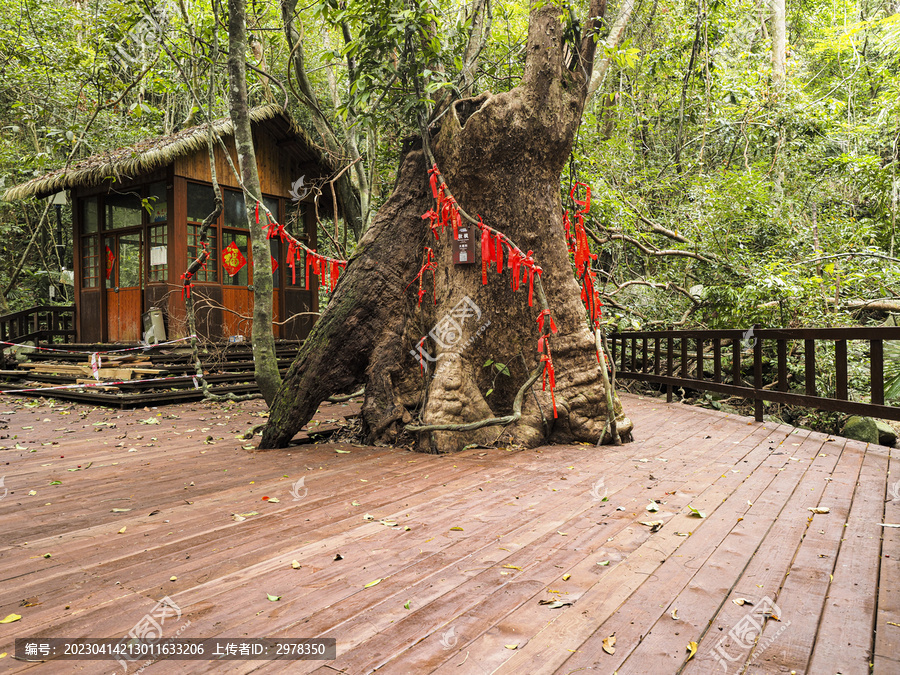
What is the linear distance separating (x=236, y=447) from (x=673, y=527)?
153 inches

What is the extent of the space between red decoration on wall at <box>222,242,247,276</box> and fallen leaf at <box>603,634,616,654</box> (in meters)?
10.2

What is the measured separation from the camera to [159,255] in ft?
33.8

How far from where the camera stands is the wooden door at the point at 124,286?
10.6m

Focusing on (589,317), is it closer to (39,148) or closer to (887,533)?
(887,533)

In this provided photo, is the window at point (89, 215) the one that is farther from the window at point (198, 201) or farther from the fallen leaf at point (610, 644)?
the fallen leaf at point (610, 644)

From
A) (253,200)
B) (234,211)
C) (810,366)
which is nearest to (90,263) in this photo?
(234,211)

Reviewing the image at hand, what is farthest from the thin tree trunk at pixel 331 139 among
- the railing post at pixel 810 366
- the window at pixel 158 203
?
the railing post at pixel 810 366

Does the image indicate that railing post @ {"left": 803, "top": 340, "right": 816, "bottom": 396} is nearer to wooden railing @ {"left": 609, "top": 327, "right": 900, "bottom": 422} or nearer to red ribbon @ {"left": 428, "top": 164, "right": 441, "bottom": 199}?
wooden railing @ {"left": 609, "top": 327, "right": 900, "bottom": 422}

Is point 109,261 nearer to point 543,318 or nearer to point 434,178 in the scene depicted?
point 434,178

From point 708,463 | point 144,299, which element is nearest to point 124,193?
point 144,299

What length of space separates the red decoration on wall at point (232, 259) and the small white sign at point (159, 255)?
0.98m

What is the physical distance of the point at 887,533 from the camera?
2703mm

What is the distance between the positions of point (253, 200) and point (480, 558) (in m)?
4.48

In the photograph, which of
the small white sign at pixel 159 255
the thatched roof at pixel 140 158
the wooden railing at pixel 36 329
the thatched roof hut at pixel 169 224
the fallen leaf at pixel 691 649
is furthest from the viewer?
the wooden railing at pixel 36 329
